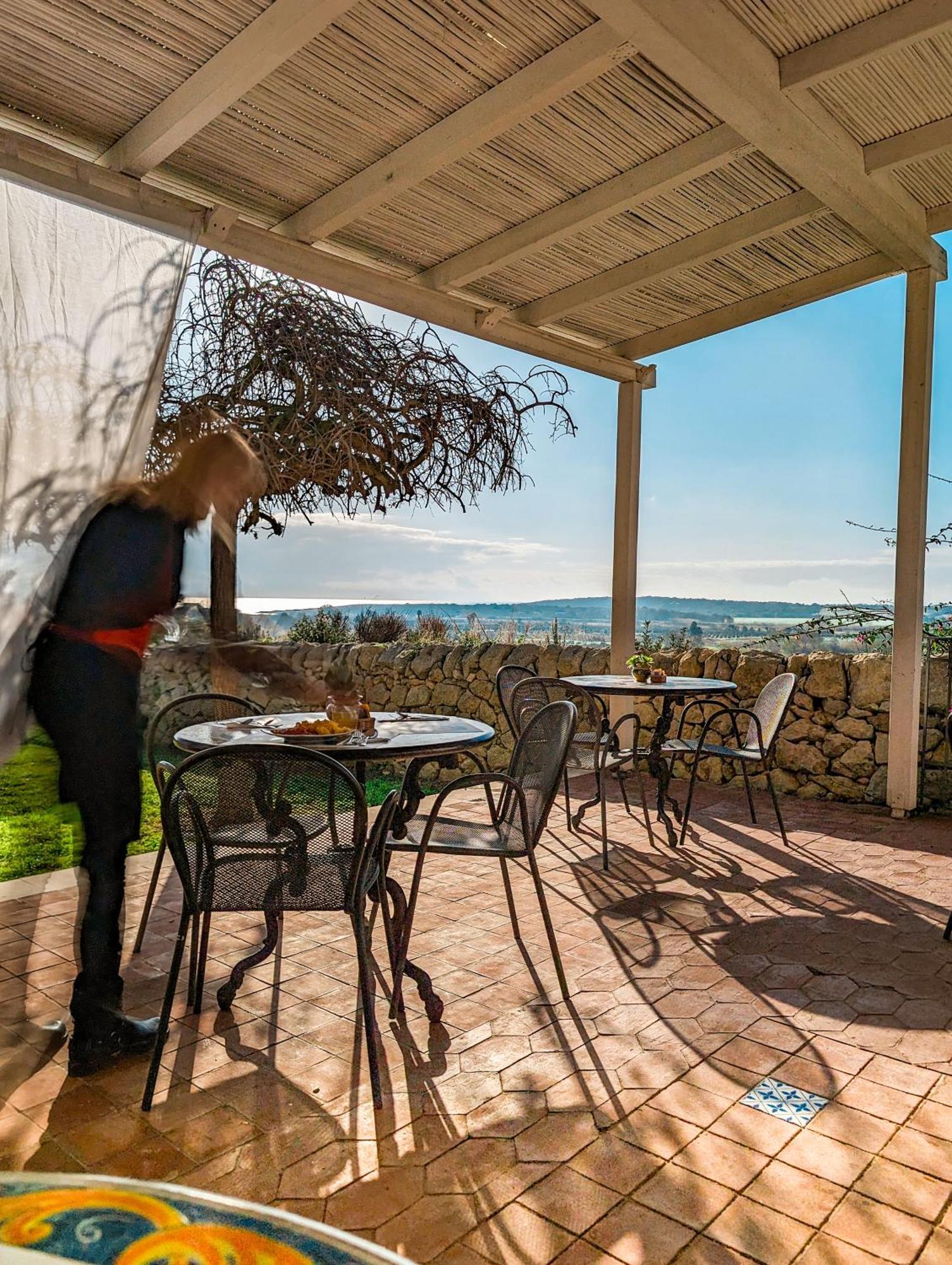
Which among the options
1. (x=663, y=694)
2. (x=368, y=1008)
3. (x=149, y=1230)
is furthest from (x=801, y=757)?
(x=149, y=1230)

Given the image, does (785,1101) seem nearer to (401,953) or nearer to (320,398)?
(401,953)

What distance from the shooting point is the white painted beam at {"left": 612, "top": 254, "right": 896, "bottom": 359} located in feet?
16.7

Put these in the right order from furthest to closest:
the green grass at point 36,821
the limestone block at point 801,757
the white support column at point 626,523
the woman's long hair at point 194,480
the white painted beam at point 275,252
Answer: the white support column at point 626,523 → the limestone block at point 801,757 → the green grass at point 36,821 → the white painted beam at point 275,252 → the woman's long hair at point 194,480

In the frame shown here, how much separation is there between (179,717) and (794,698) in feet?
13.3

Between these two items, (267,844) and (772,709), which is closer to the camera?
(267,844)

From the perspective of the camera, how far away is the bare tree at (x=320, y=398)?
564 cm

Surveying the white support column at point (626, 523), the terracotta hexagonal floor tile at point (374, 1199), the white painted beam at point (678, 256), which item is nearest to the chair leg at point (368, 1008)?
the terracotta hexagonal floor tile at point (374, 1199)

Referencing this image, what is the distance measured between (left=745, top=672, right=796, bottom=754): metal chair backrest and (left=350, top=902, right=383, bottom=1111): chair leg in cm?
290

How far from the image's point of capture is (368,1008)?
2100 millimetres

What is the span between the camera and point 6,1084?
2.14 metres

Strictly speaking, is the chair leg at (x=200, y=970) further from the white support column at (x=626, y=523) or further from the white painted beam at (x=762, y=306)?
the white painted beam at (x=762, y=306)

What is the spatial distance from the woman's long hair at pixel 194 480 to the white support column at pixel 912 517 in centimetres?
390

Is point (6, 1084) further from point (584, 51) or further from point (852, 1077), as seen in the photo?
point (584, 51)

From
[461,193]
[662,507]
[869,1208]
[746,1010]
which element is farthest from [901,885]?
[662,507]
